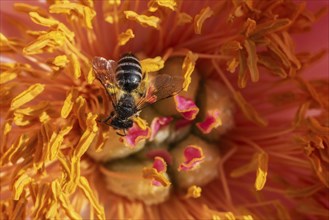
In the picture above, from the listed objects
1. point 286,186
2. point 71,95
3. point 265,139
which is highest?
point 71,95

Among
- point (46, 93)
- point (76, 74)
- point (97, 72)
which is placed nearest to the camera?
point (97, 72)

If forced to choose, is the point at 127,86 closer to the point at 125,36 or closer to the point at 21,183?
the point at 125,36

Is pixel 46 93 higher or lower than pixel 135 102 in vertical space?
higher

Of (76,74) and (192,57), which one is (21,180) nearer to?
(76,74)

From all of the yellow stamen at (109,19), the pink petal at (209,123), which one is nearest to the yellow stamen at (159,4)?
the yellow stamen at (109,19)

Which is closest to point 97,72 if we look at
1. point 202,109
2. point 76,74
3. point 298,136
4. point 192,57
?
point 76,74

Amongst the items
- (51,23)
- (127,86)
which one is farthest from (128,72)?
(51,23)
